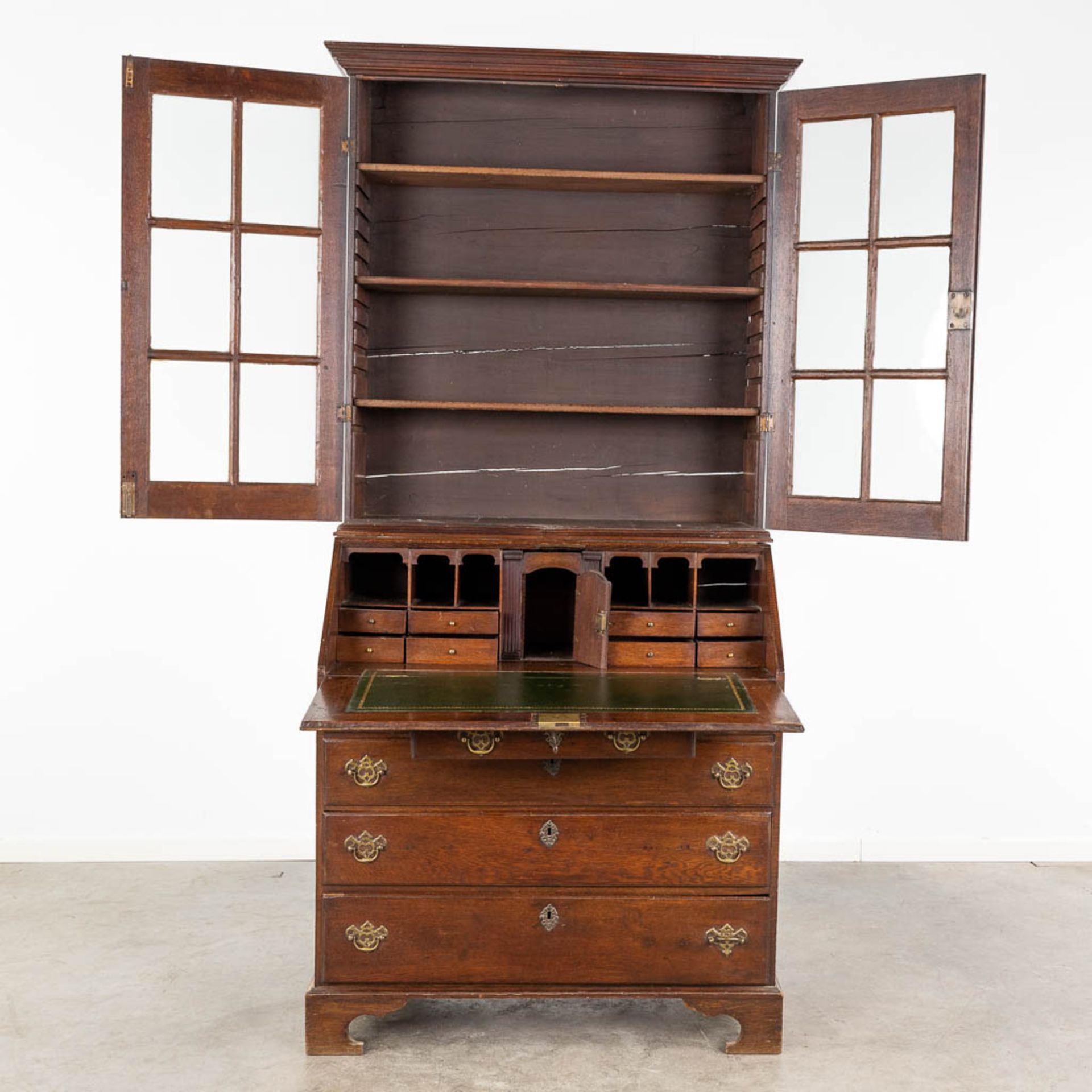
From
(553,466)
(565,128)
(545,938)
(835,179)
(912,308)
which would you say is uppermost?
Answer: (565,128)

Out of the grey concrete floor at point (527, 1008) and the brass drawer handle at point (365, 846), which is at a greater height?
the brass drawer handle at point (365, 846)

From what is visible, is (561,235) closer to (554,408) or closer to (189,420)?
(554,408)

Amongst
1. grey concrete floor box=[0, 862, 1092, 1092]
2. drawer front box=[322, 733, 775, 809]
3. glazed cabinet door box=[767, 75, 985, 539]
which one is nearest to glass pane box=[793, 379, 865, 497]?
glazed cabinet door box=[767, 75, 985, 539]

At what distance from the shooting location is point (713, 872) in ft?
10.1

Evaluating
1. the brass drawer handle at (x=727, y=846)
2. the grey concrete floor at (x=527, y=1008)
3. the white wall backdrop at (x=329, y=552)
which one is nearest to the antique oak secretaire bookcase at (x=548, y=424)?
the brass drawer handle at (x=727, y=846)

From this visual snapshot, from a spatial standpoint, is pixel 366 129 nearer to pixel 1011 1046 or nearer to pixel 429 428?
pixel 429 428

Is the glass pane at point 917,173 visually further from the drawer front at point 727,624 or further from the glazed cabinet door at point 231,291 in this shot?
the glazed cabinet door at point 231,291

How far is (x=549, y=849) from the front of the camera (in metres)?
3.07

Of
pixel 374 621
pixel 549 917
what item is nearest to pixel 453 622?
pixel 374 621

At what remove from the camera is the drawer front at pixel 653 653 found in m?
3.57

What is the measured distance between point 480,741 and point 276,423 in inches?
46.9

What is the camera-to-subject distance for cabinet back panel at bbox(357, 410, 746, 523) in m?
→ 4.02

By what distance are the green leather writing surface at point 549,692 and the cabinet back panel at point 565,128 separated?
1605 millimetres

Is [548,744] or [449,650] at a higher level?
[449,650]
